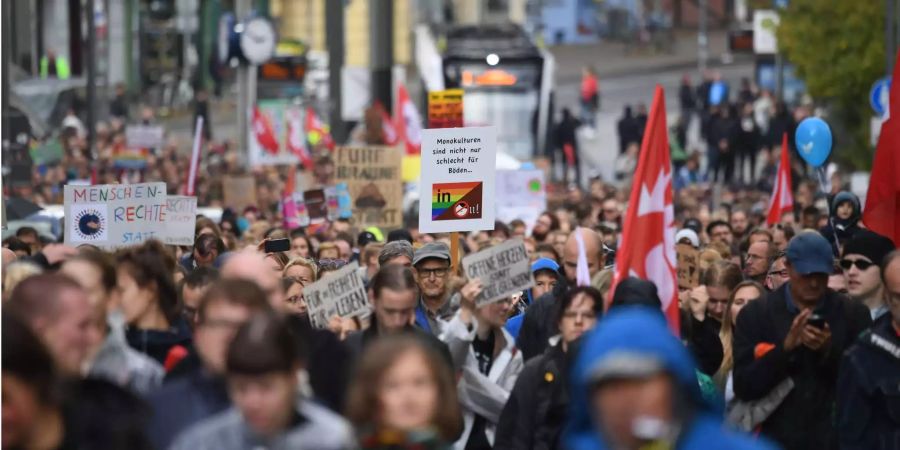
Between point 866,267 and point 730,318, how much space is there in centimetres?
64

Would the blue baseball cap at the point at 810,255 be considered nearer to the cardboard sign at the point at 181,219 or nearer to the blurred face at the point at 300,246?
the cardboard sign at the point at 181,219

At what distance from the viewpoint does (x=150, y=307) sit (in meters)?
8.10

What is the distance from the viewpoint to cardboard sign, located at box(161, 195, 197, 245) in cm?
1437

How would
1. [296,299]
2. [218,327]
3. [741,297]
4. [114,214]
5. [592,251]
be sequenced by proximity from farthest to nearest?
[114,214] < [592,251] < [296,299] < [741,297] < [218,327]

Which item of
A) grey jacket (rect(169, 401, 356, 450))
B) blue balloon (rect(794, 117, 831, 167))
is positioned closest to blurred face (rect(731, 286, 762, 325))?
grey jacket (rect(169, 401, 356, 450))

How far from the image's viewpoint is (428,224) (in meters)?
12.1

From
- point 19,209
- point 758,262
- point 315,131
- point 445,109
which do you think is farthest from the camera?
point 315,131

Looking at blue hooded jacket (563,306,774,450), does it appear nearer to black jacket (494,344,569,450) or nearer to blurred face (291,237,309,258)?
black jacket (494,344,569,450)

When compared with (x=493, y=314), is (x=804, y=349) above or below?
below

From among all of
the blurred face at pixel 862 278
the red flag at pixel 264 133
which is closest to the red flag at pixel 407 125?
the red flag at pixel 264 133

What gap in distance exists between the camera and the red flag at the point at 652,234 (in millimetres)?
9641

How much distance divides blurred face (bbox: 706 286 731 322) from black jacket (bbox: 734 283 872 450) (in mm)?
2196

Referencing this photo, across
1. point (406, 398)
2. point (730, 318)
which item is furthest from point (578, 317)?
point (406, 398)

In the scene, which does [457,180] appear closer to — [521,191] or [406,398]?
[406,398]
